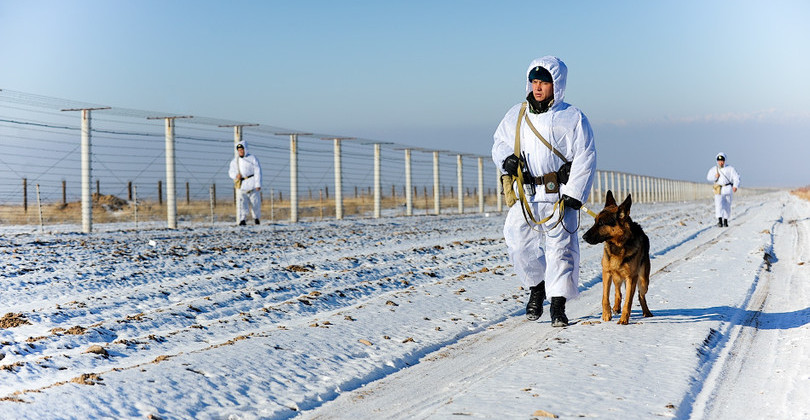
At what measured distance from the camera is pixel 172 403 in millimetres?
4207

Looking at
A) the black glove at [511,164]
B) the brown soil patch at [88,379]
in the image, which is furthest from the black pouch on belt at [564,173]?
the brown soil patch at [88,379]

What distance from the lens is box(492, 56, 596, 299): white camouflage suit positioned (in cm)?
629

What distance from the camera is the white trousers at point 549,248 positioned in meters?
6.39

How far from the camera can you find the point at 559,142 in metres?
6.38

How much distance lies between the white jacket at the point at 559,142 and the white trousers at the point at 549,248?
187 millimetres

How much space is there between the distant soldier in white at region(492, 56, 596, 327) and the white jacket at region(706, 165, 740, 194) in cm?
1705

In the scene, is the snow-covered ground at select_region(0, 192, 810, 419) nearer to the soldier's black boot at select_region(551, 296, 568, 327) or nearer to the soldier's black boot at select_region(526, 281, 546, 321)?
the soldier's black boot at select_region(551, 296, 568, 327)

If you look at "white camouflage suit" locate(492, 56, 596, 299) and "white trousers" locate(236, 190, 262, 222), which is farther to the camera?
"white trousers" locate(236, 190, 262, 222)

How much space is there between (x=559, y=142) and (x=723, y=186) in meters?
17.2

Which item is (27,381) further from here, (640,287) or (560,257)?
(640,287)

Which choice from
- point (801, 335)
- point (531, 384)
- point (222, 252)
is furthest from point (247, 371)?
point (222, 252)

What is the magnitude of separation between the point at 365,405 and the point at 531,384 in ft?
3.05

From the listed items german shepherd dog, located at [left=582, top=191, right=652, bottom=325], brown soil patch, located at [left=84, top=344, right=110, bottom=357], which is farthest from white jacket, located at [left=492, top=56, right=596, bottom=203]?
brown soil patch, located at [left=84, top=344, right=110, bottom=357]

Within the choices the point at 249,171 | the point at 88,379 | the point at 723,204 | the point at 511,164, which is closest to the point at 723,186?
the point at 723,204
